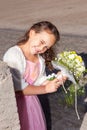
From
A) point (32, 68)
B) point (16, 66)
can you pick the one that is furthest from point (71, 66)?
point (16, 66)

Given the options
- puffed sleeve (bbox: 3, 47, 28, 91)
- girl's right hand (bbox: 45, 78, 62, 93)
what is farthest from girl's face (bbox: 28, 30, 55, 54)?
girl's right hand (bbox: 45, 78, 62, 93)

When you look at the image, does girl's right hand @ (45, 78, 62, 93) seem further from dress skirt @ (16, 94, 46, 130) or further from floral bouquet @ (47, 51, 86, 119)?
dress skirt @ (16, 94, 46, 130)

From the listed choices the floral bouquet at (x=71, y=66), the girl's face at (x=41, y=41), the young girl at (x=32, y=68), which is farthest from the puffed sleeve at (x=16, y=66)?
the floral bouquet at (x=71, y=66)

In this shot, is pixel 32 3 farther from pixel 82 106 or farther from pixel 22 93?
pixel 22 93

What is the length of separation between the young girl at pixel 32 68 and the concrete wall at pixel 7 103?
256 millimetres

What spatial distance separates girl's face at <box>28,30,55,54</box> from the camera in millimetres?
3553

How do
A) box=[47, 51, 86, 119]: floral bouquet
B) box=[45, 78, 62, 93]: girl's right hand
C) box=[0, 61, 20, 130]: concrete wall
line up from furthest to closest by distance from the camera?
1. box=[47, 51, 86, 119]: floral bouquet
2. box=[45, 78, 62, 93]: girl's right hand
3. box=[0, 61, 20, 130]: concrete wall

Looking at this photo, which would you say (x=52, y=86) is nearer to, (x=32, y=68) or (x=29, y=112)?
(x=32, y=68)

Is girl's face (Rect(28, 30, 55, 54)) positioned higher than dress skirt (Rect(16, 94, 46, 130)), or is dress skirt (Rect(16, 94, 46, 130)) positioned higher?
girl's face (Rect(28, 30, 55, 54))

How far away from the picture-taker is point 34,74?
3.79 meters

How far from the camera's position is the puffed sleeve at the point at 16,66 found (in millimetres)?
3518

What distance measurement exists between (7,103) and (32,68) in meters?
0.55

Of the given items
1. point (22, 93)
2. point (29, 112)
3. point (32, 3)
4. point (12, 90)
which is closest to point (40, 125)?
point (29, 112)

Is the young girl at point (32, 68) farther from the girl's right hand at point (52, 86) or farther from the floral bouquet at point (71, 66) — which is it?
the floral bouquet at point (71, 66)
